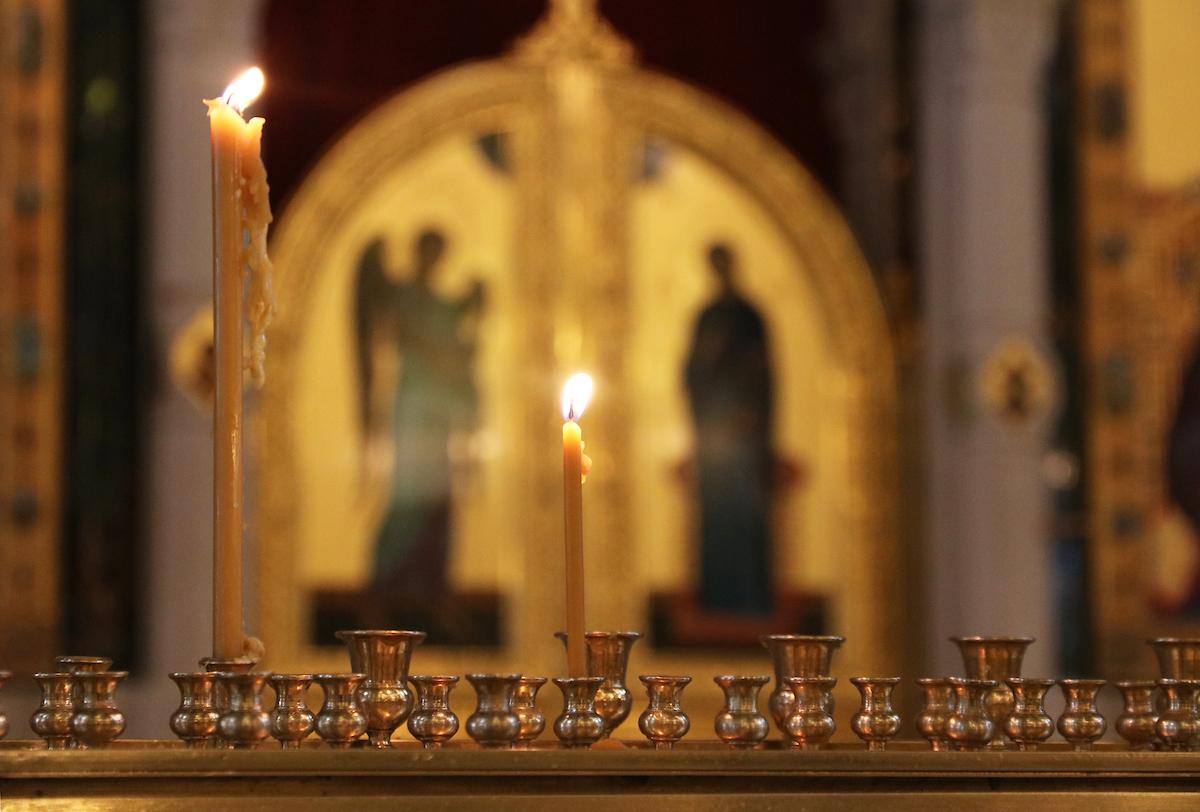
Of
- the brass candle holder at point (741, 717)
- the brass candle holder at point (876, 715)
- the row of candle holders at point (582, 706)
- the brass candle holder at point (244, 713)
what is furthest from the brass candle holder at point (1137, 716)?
the brass candle holder at point (244, 713)

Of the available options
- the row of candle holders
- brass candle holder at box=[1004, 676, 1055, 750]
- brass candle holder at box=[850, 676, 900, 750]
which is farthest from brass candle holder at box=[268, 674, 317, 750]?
brass candle holder at box=[1004, 676, 1055, 750]

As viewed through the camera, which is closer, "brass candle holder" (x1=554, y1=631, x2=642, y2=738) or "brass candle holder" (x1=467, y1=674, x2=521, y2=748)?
"brass candle holder" (x1=467, y1=674, x2=521, y2=748)

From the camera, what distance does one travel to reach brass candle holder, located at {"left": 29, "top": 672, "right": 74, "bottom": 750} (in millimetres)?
2088

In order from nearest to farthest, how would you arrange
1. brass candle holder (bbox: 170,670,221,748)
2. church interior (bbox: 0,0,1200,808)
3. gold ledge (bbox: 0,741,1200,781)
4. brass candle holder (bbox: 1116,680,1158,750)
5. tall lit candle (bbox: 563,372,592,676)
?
gold ledge (bbox: 0,741,1200,781)
brass candle holder (bbox: 170,670,221,748)
tall lit candle (bbox: 563,372,592,676)
brass candle holder (bbox: 1116,680,1158,750)
church interior (bbox: 0,0,1200,808)

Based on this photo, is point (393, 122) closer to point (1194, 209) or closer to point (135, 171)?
point (135, 171)

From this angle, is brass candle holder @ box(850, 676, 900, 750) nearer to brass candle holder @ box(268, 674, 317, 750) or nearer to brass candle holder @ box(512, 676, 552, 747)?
brass candle holder @ box(512, 676, 552, 747)

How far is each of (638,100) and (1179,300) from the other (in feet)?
6.09

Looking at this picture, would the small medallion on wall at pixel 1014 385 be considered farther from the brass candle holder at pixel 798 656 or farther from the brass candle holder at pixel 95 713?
the brass candle holder at pixel 95 713

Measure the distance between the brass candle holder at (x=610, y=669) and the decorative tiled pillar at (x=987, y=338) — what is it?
4.57 metres

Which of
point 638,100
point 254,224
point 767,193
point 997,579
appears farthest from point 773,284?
point 254,224

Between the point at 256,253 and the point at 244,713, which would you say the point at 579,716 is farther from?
the point at 256,253

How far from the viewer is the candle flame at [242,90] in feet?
7.13

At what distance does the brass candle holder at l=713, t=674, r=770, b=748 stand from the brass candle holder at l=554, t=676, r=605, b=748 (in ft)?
0.43

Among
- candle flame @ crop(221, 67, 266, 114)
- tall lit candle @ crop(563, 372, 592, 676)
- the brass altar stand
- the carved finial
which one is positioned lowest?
the brass altar stand
